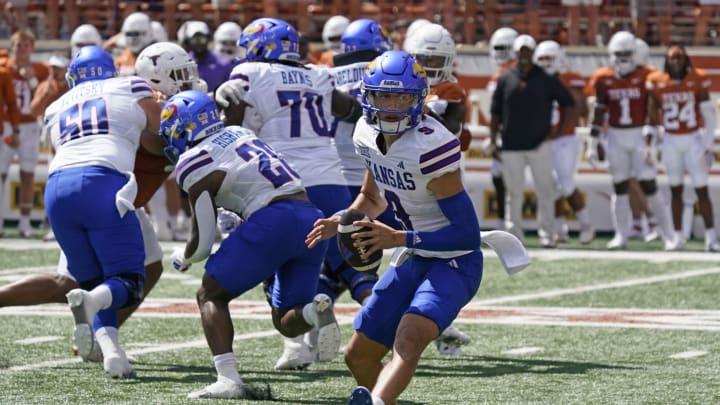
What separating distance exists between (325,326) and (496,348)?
1843 millimetres

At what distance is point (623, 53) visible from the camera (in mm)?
14906

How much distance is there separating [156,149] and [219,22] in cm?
1295

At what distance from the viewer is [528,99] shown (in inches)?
567

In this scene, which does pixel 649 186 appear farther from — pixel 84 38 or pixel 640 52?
pixel 84 38

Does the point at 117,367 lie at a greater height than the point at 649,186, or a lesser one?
greater

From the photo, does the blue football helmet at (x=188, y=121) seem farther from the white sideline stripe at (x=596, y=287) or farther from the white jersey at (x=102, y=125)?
the white sideline stripe at (x=596, y=287)

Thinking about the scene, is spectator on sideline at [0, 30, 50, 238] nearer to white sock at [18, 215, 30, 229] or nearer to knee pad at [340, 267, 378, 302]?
white sock at [18, 215, 30, 229]

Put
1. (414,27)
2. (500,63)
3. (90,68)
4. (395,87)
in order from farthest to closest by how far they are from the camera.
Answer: (500,63) < (414,27) < (90,68) < (395,87)

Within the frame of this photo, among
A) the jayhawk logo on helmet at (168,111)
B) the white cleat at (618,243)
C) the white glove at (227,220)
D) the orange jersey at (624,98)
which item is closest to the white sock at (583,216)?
the white cleat at (618,243)

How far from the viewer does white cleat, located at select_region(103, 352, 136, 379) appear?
7215 millimetres

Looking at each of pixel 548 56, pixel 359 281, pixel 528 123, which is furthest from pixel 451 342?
pixel 548 56

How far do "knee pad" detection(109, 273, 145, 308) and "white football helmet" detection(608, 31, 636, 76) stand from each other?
8390mm

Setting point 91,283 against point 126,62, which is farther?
point 126,62

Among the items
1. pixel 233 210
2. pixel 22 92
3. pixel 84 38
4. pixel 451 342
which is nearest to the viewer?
pixel 233 210
